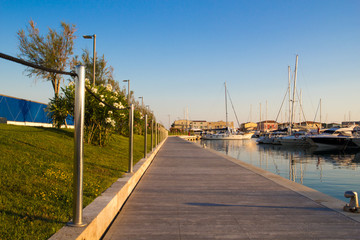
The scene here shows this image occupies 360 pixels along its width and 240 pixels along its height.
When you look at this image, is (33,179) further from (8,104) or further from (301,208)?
(8,104)

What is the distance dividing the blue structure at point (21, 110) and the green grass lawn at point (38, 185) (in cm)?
1585

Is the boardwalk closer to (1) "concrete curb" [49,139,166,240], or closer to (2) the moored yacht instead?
(1) "concrete curb" [49,139,166,240]

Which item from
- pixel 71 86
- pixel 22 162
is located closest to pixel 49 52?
pixel 71 86

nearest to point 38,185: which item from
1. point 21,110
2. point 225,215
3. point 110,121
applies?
point 225,215

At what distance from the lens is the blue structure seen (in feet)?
77.8

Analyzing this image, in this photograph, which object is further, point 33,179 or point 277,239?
point 33,179

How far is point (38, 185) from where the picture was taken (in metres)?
5.39

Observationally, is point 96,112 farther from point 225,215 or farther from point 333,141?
point 333,141

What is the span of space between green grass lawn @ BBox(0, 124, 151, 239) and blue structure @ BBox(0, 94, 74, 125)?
1585 centimetres

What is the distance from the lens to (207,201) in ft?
20.5

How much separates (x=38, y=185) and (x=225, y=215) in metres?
3.40

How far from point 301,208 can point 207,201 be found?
5.98 feet

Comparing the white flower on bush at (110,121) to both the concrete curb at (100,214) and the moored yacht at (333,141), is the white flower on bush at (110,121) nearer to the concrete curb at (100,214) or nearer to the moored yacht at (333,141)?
the concrete curb at (100,214)

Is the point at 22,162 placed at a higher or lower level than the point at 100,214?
higher
